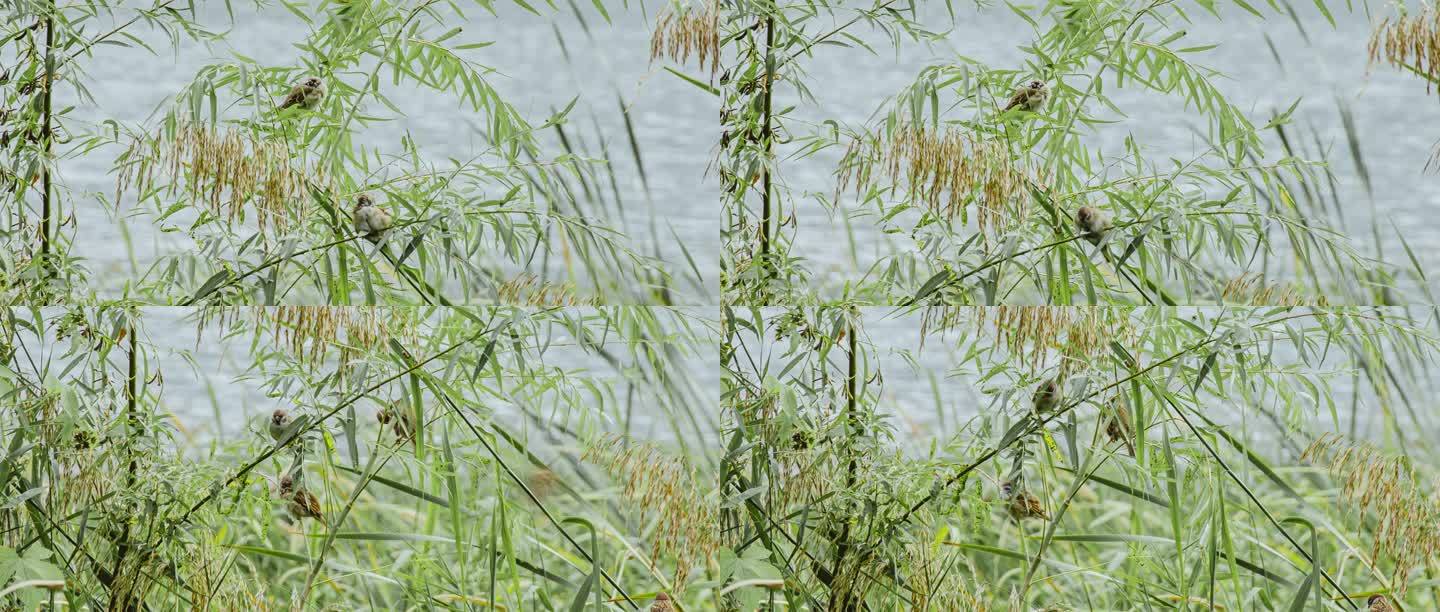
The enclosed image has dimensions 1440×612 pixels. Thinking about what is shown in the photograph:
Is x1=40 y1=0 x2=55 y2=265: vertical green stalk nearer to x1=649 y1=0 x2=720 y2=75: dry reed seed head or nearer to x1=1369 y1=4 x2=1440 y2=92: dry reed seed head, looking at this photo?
x1=649 y1=0 x2=720 y2=75: dry reed seed head

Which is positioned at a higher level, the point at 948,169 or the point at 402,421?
the point at 948,169

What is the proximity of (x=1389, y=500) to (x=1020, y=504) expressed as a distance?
503 mm

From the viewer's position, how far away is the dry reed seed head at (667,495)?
1.76 metres

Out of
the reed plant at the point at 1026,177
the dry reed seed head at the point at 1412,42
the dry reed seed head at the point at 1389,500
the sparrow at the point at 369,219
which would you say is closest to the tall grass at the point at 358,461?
the sparrow at the point at 369,219

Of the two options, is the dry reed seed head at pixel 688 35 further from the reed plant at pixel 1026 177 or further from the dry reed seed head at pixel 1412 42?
the dry reed seed head at pixel 1412 42

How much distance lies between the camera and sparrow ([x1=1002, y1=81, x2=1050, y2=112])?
67.4 inches

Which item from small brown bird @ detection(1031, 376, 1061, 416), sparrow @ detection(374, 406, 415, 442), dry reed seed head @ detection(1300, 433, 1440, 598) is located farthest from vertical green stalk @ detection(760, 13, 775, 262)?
dry reed seed head @ detection(1300, 433, 1440, 598)

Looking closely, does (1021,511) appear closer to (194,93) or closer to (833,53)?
(833,53)

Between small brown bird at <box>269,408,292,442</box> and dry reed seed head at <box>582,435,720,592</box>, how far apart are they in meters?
0.39

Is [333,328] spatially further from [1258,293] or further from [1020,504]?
[1258,293]

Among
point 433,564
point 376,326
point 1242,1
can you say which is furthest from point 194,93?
point 1242,1

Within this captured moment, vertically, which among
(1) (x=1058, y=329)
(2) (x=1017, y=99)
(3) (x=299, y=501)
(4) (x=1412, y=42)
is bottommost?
(3) (x=299, y=501)

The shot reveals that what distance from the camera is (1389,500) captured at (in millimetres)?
1795

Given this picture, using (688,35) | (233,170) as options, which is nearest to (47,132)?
(233,170)
